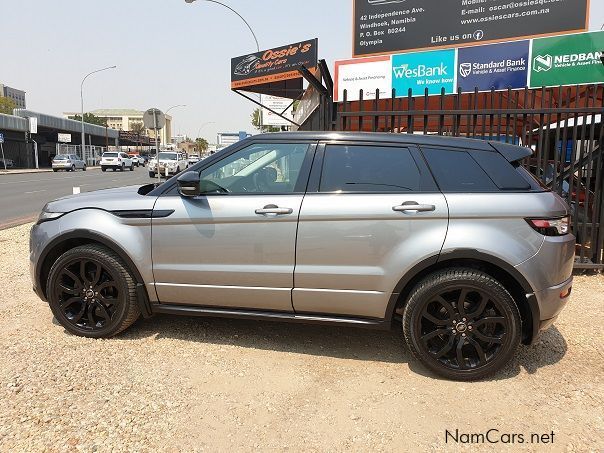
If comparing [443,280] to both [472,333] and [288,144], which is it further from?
[288,144]

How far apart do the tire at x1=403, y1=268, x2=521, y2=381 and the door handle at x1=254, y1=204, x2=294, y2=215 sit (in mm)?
1075

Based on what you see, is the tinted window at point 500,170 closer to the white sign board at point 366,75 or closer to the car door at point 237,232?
the car door at point 237,232

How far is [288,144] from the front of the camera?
360 cm

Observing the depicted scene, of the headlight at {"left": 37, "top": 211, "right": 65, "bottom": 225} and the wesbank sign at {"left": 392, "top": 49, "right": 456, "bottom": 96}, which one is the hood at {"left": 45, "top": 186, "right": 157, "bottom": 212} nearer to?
the headlight at {"left": 37, "top": 211, "right": 65, "bottom": 225}

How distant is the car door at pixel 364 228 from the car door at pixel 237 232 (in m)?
0.13

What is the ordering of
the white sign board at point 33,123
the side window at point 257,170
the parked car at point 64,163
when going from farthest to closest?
1. the white sign board at point 33,123
2. the parked car at point 64,163
3. the side window at point 257,170

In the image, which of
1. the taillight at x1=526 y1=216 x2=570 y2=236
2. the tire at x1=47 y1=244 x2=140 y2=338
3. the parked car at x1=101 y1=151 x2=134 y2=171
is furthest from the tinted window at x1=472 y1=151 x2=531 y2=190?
the parked car at x1=101 y1=151 x2=134 y2=171

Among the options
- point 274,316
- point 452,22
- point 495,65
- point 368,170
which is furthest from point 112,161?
point 368,170

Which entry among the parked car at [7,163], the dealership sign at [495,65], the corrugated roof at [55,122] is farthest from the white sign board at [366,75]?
the corrugated roof at [55,122]

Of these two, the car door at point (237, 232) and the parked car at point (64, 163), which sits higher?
the parked car at point (64, 163)

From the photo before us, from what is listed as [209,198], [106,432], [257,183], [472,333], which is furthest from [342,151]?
[106,432]

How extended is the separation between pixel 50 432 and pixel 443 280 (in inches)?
102

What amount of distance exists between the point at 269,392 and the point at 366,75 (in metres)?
7.10

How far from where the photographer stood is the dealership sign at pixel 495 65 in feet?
25.6
